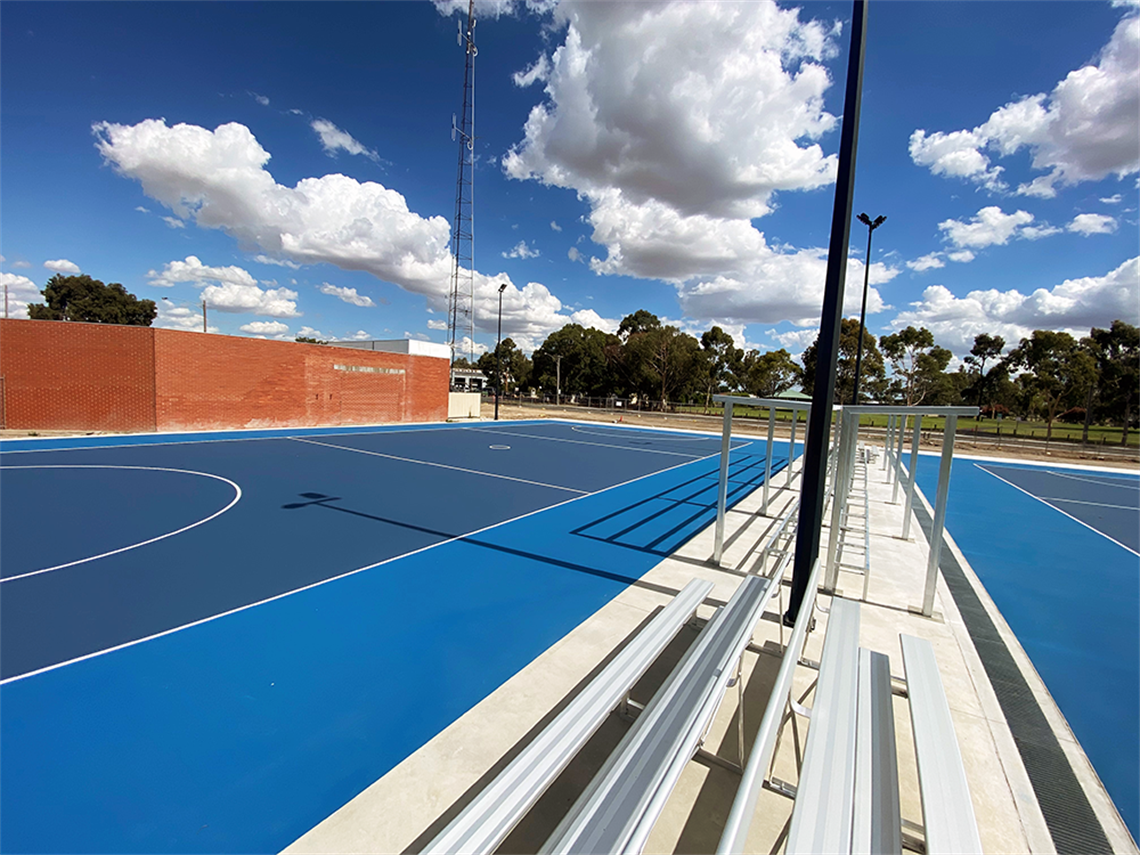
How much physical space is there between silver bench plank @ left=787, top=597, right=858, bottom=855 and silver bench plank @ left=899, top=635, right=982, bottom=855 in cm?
31

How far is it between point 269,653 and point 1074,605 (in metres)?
10.4

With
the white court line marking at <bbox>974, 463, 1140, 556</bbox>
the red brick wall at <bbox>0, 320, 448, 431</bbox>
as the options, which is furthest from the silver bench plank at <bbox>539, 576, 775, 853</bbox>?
the red brick wall at <bbox>0, 320, 448, 431</bbox>

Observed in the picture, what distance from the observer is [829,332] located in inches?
211

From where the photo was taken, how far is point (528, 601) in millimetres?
6133

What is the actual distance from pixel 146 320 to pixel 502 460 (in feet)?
272

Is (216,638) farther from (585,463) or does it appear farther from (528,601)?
(585,463)

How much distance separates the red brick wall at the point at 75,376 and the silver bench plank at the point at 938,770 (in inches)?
1170

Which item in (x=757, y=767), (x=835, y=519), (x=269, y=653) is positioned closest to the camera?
(x=757, y=767)

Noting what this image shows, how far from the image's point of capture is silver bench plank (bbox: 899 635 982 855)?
2068 mm

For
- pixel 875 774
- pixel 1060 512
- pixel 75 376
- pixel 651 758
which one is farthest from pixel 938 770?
pixel 75 376

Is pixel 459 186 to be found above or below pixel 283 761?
above

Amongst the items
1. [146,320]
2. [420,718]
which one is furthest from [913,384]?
[146,320]

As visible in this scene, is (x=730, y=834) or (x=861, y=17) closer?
(x=730, y=834)

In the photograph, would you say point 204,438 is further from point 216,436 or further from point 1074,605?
point 1074,605
